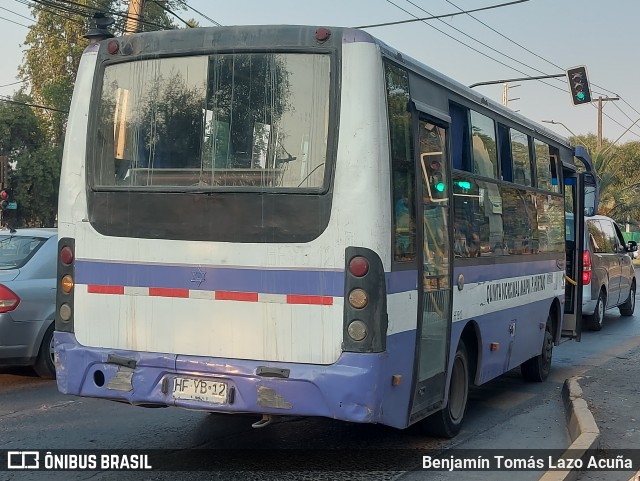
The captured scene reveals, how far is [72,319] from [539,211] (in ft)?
18.0

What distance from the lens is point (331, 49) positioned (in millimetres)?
5383

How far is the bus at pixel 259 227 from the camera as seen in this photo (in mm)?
5160

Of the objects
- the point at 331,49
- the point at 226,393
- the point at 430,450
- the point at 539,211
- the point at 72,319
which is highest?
the point at 331,49

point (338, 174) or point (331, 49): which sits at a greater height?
point (331, 49)

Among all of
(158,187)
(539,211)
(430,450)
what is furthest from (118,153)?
(539,211)

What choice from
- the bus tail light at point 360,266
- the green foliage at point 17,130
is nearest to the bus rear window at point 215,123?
the bus tail light at point 360,266

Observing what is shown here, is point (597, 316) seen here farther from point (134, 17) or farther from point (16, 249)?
point (16, 249)

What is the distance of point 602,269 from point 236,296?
1130 centimetres

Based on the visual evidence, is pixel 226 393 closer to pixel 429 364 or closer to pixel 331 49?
pixel 429 364

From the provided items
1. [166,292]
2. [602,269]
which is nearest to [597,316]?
[602,269]

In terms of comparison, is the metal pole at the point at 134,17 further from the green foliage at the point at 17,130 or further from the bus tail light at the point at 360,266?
the green foliage at the point at 17,130

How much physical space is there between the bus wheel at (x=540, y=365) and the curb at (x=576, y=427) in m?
0.94

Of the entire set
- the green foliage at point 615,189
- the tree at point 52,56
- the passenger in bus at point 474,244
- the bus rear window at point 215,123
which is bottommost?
the passenger in bus at point 474,244

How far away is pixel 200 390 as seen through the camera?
5332mm
